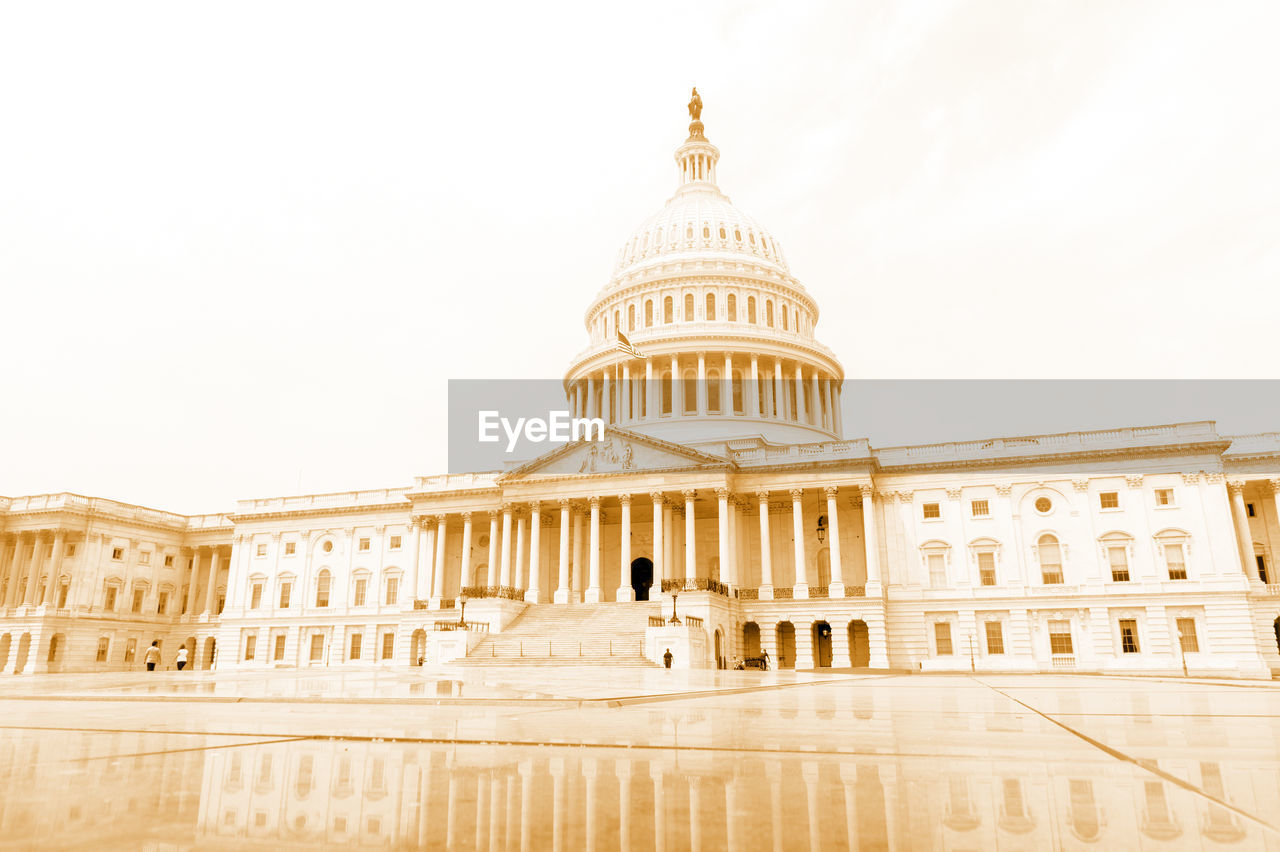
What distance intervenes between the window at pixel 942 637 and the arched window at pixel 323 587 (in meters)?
46.2

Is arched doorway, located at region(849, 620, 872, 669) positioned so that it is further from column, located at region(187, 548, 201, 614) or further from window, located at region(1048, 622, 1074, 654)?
column, located at region(187, 548, 201, 614)

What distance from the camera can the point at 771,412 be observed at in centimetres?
6850

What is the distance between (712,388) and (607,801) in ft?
220

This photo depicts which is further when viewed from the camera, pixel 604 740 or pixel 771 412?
pixel 771 412

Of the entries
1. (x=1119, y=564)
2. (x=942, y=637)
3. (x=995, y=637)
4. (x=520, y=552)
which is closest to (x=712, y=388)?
(x=520, y=552)

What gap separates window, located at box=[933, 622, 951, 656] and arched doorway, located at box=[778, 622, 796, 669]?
8.43 m

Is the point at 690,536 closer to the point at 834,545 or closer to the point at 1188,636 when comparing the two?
the point at 834,545

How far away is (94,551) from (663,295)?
53288 millimetres

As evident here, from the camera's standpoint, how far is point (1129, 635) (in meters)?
47.7

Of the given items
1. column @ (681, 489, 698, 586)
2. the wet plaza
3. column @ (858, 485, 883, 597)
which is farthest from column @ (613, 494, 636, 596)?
the wet plaza

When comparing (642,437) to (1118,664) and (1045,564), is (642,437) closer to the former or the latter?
(1045,564)

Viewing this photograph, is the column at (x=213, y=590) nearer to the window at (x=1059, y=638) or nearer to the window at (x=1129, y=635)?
the window at (x=1059, y=638)

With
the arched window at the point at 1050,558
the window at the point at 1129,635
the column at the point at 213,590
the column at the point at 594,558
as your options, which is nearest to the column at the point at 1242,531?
the window at the point at 1129,635

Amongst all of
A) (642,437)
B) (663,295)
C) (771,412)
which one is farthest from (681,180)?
(642,437)
